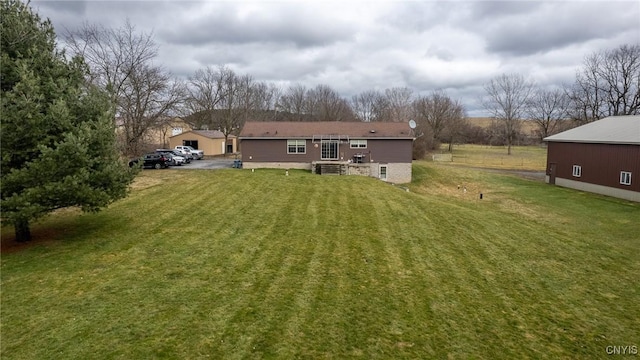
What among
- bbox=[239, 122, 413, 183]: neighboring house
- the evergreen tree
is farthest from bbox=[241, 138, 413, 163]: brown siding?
the evergreen tree

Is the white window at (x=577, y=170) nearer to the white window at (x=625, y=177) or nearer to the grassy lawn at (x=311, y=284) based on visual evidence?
the white window at (x=625, y=177)

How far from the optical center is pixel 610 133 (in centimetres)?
3005

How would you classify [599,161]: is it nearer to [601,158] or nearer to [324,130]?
[601,158]

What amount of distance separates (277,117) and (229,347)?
73.7 m

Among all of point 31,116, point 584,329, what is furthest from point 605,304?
point 31,116

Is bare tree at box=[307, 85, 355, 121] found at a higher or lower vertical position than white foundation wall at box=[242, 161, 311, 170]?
higher

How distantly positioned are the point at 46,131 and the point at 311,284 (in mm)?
8917

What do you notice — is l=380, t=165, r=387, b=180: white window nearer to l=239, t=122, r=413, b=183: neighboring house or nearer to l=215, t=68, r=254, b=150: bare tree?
l=239, t=122, r=413, b=183: neighboring house

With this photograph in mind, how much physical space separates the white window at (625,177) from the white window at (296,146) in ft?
78.9

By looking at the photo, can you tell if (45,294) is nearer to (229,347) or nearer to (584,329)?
(229,347)

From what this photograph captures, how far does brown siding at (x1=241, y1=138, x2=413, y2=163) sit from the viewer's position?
115 feet

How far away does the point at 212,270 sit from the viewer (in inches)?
434

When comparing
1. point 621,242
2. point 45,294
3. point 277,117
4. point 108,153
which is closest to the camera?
point 45,294

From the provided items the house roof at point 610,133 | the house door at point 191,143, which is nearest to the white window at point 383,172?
the house roof at point 610,133
